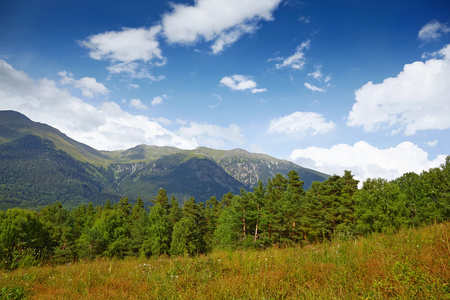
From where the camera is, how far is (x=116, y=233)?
38.2 metres

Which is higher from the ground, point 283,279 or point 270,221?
point 283,279

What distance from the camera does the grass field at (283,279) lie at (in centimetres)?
392

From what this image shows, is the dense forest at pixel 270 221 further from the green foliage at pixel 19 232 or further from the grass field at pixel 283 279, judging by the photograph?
the grass field at pixel 283 279

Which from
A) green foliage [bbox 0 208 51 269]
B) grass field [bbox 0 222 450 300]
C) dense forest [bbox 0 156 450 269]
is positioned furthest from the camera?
dense forest [bbox 0 156 450 269]

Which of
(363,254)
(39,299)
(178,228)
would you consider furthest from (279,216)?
(39,299)

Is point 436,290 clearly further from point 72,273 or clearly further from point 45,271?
point 45,271

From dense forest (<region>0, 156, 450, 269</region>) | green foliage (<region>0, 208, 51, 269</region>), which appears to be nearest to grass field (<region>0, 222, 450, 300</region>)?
dense forest (<region>0, 156, 450, 269</region>)

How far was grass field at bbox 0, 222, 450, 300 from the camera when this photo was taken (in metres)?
3.92

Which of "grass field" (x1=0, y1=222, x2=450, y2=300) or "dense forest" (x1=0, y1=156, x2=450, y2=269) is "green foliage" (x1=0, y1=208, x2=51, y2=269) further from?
"grass field" (x1=0, y1=222, x2=450, y2=300)

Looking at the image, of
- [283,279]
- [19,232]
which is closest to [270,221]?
[283,279]

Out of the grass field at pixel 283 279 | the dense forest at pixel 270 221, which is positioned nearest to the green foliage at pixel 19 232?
the dense forest at pixel 270 221

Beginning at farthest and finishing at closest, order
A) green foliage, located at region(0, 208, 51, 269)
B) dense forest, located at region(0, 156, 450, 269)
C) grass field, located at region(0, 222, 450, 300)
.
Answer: dense forest, located at region(0, 156, 450, 269)
green foliage, located at region(0, 208, 51, 269)
grass field, located at region(0, 222, 450, 300)

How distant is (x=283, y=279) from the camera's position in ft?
16.9

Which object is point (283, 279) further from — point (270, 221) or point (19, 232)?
point (19, 232)
